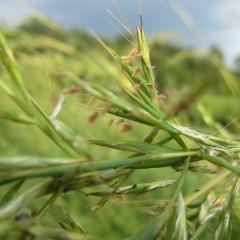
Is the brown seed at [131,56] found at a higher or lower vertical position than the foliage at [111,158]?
higher

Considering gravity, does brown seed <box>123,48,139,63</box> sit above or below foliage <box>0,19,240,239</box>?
above

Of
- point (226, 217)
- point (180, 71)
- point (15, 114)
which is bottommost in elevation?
point (180, 71)

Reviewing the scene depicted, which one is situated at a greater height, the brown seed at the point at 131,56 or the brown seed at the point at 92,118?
the brown seed at the point at 131,56

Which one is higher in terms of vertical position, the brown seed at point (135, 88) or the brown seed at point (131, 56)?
the brown seed at point (131, 56)

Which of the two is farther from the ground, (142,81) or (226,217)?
(142,81)

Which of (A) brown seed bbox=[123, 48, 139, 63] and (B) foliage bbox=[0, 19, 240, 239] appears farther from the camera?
(A) brown seed bbox=[123, 48, 139, 63]

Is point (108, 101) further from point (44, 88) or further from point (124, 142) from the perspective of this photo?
point (44, 88)

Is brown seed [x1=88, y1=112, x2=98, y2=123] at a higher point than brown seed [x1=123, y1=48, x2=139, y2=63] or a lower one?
lower

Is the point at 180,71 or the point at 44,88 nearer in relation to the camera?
the point at 44,88

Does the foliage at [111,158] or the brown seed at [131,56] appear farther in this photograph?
the brown seed at [131,56]

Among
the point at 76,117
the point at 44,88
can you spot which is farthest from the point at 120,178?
the point at 44,88

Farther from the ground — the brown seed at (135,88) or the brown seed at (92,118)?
the brown seed at (135,88)
